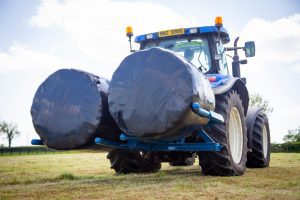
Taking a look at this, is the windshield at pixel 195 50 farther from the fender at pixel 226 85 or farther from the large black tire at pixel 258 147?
the large black tire at pixel 258 147

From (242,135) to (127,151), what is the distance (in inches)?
76.3

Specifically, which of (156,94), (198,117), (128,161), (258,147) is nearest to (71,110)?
(156,94)

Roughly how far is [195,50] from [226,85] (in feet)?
4.16

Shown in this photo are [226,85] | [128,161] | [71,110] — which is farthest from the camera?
[128,161]

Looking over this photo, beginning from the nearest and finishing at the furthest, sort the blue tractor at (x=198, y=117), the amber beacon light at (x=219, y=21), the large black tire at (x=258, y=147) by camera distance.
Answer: the blue tractor at (x=198, y=117), the amber beacon light at (x=219, y=21), the large black tire at (x=258, y=147)

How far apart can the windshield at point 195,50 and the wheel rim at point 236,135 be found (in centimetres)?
96

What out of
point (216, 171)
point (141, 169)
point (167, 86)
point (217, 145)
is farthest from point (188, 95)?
point (141, 169)

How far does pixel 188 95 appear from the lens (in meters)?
4.59

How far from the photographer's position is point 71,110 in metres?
5.19

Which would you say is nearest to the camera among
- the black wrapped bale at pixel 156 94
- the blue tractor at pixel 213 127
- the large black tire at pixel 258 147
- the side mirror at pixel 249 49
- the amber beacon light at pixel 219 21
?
the black wrapped bale at pixel 156 94

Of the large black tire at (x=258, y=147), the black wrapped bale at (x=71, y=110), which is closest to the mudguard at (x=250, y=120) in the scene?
the large black tire at (x=258, y=147)

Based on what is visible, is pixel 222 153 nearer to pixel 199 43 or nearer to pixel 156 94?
pixel 156 94

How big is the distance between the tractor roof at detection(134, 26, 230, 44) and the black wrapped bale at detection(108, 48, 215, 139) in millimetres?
2020

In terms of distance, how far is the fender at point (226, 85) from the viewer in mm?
5699
